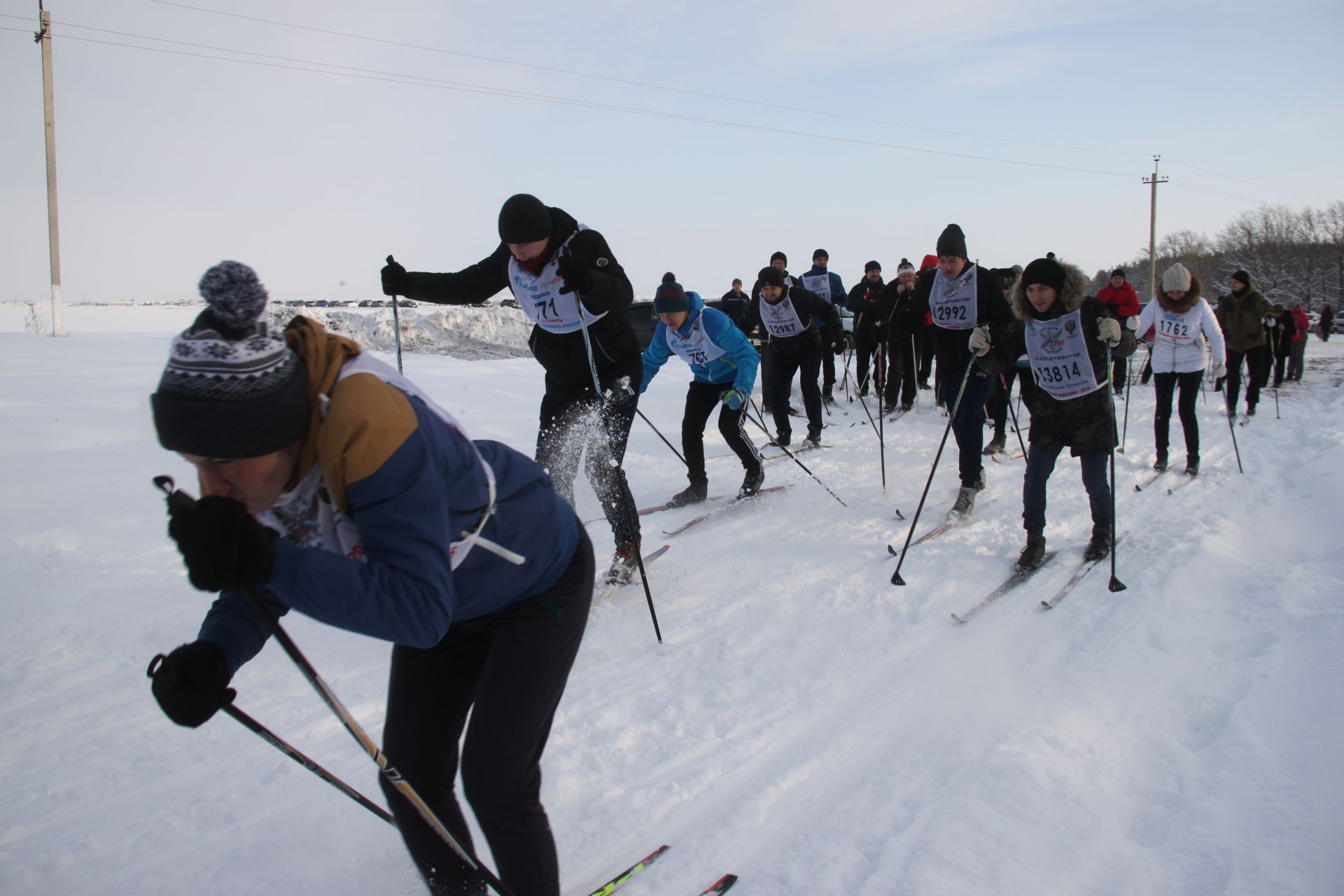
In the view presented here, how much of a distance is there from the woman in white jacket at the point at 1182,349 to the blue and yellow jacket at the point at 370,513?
7067mm

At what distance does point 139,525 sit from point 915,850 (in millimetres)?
4502

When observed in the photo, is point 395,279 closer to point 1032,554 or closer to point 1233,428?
point 1032,554

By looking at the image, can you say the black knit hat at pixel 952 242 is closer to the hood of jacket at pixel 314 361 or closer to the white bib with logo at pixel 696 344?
the white bib with logo at pixel 696 344

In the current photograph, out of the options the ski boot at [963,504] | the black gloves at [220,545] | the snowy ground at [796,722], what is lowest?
the snowy ground at [796,722]

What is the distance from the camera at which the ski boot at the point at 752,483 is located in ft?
19.6

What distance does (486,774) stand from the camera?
1606mm

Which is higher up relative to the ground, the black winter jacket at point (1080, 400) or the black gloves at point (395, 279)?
the black gloves at point (395, 279)

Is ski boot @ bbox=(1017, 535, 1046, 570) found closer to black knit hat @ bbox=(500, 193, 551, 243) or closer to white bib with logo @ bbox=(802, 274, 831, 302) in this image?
black knit hat @ bbox=(500, 193, 551, 243)

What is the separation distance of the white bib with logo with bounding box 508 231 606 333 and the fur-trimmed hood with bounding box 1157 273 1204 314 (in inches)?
227

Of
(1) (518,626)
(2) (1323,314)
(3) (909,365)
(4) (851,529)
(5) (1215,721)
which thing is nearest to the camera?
(1) (518,626)

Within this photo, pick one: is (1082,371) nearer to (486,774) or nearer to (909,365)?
(486,774)

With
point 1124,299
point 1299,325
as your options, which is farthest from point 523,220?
point 1299,325

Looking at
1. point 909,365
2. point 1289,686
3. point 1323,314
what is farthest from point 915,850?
point 1323,314

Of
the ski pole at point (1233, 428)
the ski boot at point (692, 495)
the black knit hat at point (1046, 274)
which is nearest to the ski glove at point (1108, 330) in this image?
the black knit hat at point (1046, 274)
